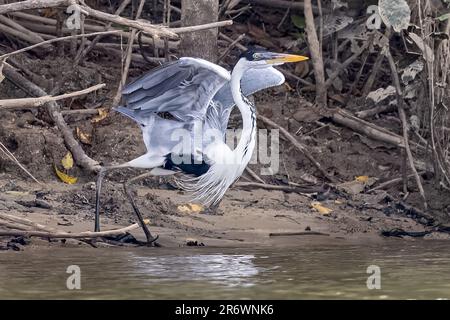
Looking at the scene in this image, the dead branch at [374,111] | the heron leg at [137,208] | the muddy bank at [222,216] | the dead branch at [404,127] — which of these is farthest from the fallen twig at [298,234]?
the dead branch at [374,111]

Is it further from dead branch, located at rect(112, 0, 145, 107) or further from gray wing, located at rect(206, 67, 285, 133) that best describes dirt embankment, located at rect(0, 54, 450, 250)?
gray wing, located at rect(206, 67, 285, 133)

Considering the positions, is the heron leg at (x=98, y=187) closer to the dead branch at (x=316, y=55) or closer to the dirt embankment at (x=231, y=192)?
the dirt embankment at (x=231, y=192)

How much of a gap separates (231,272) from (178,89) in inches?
61.5

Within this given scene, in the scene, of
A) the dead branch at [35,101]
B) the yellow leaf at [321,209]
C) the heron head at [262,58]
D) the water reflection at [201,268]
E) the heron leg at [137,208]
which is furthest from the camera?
the yellow leaf at [321,209]

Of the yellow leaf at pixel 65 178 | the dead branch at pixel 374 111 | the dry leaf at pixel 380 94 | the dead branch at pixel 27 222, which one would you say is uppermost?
the dry leaf at pixel 380 94

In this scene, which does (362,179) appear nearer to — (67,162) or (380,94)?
(380,94)

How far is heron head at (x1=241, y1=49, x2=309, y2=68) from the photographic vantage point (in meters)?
7.35

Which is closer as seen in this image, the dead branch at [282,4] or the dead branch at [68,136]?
the dead branch at [68,136]

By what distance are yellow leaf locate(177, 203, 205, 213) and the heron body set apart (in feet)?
0.58

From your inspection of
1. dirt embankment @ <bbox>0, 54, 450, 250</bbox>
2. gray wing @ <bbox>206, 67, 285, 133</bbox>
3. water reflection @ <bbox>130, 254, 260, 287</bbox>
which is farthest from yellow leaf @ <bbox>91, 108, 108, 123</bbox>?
water reflection @ <bbox>130, 254, 260, 287</bbox>

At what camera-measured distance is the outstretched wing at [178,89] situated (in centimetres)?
697

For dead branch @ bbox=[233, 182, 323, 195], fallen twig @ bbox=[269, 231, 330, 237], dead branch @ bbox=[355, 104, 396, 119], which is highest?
dead branch @ bbox=[355, 104, 396, 119]

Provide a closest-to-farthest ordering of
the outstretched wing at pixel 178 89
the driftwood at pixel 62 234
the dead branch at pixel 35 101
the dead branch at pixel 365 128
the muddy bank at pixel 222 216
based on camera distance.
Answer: the dead branch at pixel 35 101, the driftwood at pixel 62 234, the outstretched wing at pixel 178 89, the muddy bank at pixel 222 216, the dead branch at pixel 365 128
